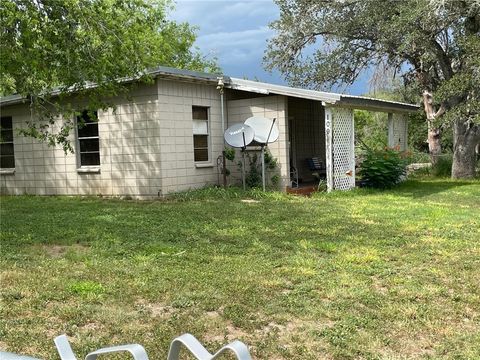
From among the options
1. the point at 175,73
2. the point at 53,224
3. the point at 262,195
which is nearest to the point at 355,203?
the point at 262,195

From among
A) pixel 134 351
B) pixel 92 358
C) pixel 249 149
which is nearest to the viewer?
pixel 134 351

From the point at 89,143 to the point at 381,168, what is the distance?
7.58 m

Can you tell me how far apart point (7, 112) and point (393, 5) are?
478 inches

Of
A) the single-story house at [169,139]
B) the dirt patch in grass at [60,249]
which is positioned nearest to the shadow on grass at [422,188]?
the single-story house at [169,139]

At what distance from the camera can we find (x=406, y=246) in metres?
6.20

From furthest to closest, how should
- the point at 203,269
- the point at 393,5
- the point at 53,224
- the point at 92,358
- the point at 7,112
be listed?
1. the point at 393,5
2. the point at 7,112
3. the point at 53,224
4. the point at 203,269
5. the point at 92,358

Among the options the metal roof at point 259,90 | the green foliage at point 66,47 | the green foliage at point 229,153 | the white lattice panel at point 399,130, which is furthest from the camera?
the white lattice panel at point 399,130

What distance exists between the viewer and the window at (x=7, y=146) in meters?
15.0

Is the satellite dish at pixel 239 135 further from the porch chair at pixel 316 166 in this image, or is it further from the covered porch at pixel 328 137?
the porch chair at pixel 316 166

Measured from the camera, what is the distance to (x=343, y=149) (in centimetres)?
1312

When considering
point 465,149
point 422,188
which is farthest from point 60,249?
point 465,149

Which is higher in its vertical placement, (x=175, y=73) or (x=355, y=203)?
(x=175, y=73)

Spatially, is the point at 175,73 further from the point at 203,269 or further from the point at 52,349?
the point at 52,349

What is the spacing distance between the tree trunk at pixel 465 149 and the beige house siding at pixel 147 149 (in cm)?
893
